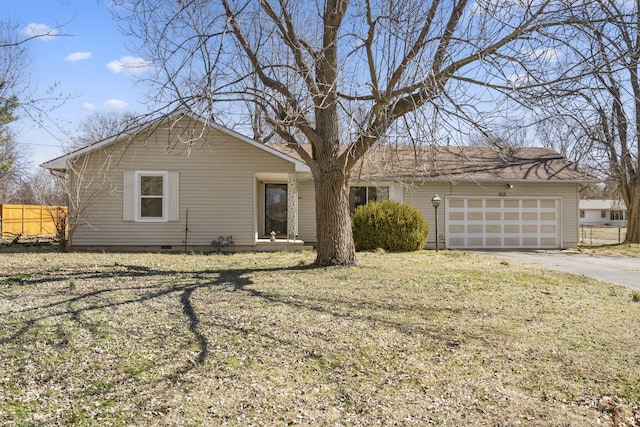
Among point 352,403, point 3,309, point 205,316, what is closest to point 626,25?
point 352,403

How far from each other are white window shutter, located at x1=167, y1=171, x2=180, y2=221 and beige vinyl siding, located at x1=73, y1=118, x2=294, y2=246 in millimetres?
116

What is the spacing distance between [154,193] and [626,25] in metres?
11.7

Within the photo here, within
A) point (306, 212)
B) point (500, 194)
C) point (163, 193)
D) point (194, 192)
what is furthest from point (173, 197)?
point (500, 194)

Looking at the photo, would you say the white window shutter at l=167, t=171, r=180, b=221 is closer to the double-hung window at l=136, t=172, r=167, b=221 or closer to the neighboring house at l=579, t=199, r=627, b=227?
the double-hung window at l=136, t=172, r=167, b=221

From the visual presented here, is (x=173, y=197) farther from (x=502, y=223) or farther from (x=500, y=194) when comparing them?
(x=502, y=223)

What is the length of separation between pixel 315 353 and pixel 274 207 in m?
13.5

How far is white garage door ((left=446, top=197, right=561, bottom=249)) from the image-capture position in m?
16.3

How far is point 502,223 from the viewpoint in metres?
16.5

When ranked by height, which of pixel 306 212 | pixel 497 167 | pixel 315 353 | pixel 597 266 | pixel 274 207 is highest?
pixel 497 167

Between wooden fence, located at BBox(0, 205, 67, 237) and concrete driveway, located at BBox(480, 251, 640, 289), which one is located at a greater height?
wooden fence, located at BBox(0, 205, 67, 237)

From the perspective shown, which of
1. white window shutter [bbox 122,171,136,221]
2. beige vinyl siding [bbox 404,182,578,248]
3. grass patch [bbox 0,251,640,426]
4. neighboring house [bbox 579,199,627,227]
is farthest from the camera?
neighboring house [bbox 579,199,627,227]

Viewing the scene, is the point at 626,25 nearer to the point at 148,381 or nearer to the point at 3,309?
the point at 148,381

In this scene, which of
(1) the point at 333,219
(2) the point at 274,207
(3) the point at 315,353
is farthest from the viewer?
(2) the point at 274,207

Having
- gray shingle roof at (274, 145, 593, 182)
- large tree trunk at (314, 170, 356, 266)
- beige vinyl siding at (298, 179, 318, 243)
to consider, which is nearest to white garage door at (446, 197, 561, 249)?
gray shingle roof at (274, 145, 593, 182)
